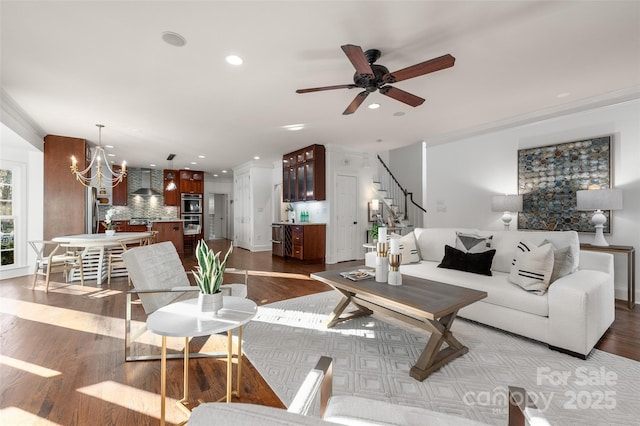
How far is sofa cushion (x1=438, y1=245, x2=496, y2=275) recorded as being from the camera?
3.12m

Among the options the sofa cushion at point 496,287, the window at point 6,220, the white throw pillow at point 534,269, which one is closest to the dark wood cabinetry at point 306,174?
the sofa cushion at point 496,287

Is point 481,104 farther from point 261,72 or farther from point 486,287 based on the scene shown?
point 261,72

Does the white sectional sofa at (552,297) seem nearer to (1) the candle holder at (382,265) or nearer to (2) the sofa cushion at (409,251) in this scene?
(2) the sofa cushion at (409,251)

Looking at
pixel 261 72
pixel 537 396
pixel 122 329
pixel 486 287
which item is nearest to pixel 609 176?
pixel 486 287

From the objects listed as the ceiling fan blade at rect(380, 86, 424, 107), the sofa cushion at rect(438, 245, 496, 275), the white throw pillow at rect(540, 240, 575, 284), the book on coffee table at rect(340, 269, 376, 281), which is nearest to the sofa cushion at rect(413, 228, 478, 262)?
the sofa cushion at rect(438, 245, 496, 275)

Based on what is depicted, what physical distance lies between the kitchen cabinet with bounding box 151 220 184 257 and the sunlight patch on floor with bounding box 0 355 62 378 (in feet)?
16.0

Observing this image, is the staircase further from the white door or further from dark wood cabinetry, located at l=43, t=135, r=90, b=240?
dark wood cabinetry, located at l=43, t=135, r=90, b=240

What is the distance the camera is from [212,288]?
158 cm

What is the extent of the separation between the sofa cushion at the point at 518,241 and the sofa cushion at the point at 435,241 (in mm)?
420

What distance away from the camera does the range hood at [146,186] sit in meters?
9.16

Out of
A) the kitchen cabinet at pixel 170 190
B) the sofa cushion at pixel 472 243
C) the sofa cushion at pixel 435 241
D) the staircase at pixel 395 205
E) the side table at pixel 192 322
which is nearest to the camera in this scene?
the side table at pixel 192 322

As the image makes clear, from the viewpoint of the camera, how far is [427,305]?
195cm

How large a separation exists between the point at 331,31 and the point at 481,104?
279 cm

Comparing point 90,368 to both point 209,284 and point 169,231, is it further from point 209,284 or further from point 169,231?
point 169,231
